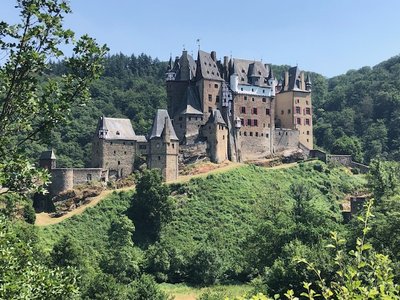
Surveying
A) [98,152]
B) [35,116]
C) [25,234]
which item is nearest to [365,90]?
[98,152]

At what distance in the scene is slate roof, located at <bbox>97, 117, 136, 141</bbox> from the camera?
6438cm

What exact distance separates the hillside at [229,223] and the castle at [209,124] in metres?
3.96

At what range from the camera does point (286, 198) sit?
219ft

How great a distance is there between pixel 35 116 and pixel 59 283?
12.2ft

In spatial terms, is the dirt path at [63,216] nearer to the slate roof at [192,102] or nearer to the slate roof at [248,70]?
the slate roof at [192,102]

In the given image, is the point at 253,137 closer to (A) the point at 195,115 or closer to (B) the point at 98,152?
(A) the point at 195,115

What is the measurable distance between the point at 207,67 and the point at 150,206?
74.5 feet

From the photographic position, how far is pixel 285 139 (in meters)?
77.3

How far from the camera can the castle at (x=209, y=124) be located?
2520 inches

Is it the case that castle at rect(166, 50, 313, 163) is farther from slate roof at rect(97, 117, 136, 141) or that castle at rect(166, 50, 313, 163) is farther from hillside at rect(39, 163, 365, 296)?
slate roof at rect(97, 117, 136, 141)

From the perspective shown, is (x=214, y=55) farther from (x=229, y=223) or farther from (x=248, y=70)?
(x=229, y=223)

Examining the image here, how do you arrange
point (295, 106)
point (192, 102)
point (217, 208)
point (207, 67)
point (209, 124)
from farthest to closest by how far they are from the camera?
point (295, 106) → point (207, 67) → point (192, 102) → point (209, 124) → point (217, 208)

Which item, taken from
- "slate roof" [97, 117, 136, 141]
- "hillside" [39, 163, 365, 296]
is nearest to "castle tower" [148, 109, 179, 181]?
"hillside" [39, 163, 365, 296]

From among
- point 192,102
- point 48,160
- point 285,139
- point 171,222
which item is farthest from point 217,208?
point 48,160
